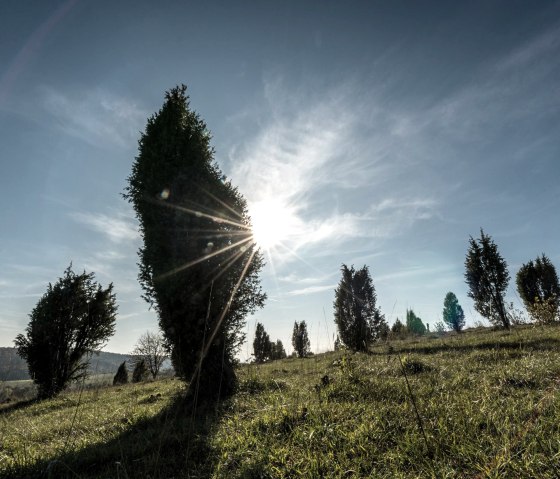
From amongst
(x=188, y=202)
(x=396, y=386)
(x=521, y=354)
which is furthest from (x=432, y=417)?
(x=188, y=202)

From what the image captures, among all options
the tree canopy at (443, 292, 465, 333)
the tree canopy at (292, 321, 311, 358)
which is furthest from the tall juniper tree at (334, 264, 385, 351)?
the tree canopy at (443, 292, 465, 333)

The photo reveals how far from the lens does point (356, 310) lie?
23312 mm

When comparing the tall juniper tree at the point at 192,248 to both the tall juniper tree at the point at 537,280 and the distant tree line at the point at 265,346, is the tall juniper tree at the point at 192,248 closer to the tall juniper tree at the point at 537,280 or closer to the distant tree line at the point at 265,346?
the distant tree line at the point at 265,346

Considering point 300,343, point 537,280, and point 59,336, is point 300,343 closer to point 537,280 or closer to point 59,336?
point 59,336

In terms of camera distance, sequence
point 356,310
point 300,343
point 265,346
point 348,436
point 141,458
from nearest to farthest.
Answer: point 348,436, point 141,458, point 356,310, point 300,343, point 265,346

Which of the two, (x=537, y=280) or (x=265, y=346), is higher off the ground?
(x=537, y=280)

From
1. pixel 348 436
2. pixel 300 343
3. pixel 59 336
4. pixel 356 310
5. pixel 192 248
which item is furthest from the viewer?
pixel 300 343

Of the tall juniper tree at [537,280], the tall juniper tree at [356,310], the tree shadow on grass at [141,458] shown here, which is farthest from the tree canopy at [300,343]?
the tree shadow on grass at [141,458]

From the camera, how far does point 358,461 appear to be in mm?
3389

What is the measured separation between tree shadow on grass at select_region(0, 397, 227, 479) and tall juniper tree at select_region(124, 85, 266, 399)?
348 centimetres

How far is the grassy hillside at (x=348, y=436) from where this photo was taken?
3.15 metres

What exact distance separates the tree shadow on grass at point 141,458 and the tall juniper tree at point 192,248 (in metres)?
3.48

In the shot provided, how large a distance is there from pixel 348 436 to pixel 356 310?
794 inches

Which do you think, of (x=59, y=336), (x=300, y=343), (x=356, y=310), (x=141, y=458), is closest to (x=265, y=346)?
(x=300, y=343)
